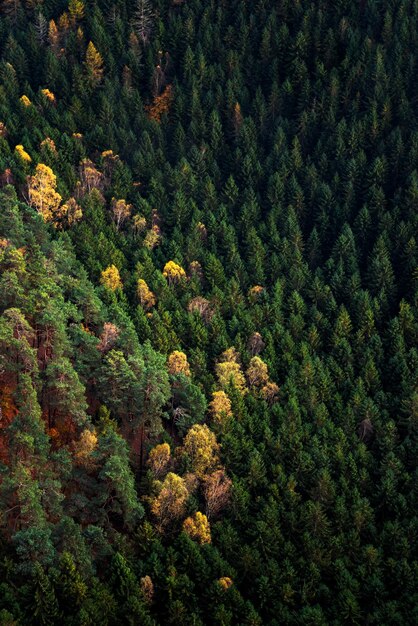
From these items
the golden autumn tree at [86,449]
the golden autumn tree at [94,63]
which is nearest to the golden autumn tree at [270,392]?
the golden autumn tree at [86,449]

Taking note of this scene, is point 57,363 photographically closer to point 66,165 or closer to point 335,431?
point 335,431

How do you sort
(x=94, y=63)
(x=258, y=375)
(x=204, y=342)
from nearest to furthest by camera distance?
(x=258, y=375)
(x=204, y=342)
(x=94, y=63)

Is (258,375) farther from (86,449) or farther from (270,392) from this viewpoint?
(86,449)

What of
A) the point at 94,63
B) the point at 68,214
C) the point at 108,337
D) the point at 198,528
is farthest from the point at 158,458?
the point at 94,63

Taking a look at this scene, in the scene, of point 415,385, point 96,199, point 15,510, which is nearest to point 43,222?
point 96,199

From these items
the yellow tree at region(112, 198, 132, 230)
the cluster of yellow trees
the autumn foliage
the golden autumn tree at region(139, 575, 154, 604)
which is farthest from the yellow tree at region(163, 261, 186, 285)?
the autumn foliage

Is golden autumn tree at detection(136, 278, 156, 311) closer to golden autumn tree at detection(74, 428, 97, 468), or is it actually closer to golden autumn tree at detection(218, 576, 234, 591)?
golden autumn tree at detection(74, 428, 97, 468)
